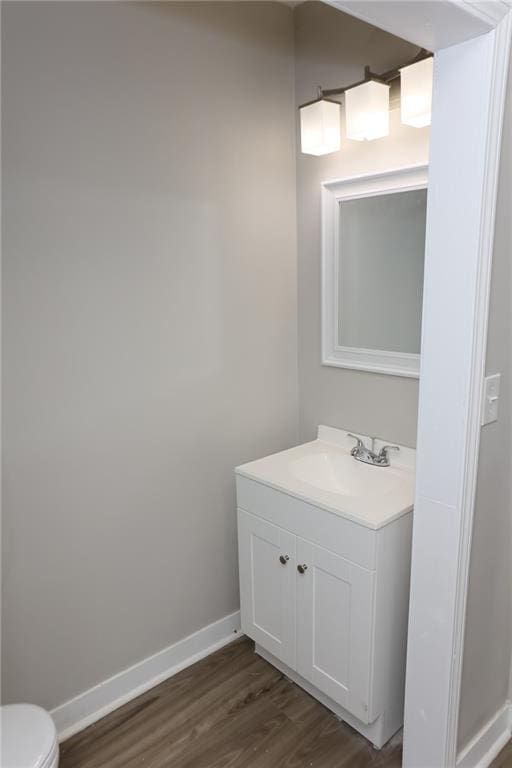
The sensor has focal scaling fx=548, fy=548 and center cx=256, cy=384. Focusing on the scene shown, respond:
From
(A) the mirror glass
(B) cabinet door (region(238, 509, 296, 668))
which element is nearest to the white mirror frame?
(A) the mirror glass

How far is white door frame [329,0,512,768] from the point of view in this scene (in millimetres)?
1219

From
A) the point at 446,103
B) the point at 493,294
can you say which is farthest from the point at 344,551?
the point at 446,103

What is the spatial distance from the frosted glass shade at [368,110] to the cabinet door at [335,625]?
56.3 inches

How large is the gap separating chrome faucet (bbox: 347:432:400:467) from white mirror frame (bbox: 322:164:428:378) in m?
0.29

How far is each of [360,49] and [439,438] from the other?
58.1 inches

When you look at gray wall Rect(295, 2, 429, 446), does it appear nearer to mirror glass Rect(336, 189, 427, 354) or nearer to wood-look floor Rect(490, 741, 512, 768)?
mirror glass Rect(336, 189, 427, 354)

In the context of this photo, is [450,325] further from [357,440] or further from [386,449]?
[357,440]

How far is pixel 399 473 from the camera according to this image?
204 cm

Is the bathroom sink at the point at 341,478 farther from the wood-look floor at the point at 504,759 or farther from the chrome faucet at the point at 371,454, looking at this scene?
the wood-look floor at the point at 504,759

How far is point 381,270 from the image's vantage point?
2086mm

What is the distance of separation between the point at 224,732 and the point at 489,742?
2.84 ft

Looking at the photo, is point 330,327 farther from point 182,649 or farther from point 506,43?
point 182,649

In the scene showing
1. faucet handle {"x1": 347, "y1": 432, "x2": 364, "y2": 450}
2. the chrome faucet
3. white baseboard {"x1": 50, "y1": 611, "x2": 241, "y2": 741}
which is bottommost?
white baseboard {"x1": 50, "y1": 611, "x2": 241, "y2": 741}

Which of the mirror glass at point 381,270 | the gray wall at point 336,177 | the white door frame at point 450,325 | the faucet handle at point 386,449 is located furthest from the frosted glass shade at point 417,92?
the faucet handle at point 386,449
